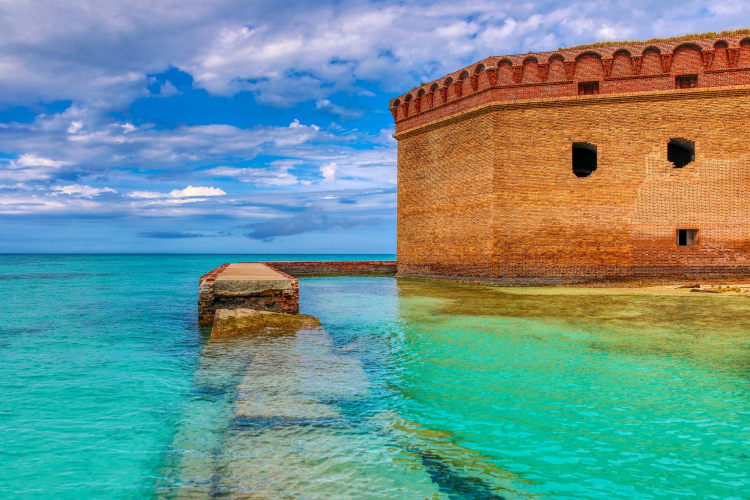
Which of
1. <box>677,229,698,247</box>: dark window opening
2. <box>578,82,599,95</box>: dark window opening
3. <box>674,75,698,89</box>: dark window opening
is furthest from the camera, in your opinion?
<box>578,82,599,95</box>: dark window opening

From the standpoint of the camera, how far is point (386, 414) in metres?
3.47

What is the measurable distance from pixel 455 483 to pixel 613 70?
49.9 feet

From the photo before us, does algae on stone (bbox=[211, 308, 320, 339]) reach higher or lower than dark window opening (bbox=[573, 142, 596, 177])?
lower

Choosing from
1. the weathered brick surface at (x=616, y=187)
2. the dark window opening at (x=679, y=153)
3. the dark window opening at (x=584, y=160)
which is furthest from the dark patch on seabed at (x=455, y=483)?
the dark window opening at (x=584, y=160)

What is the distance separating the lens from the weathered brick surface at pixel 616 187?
14.3 meters

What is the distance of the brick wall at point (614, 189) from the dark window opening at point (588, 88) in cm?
35

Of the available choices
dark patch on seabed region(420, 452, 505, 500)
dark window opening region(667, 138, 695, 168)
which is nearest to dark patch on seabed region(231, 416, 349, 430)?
dark patch on seabed region(420, 452, 505, 500)

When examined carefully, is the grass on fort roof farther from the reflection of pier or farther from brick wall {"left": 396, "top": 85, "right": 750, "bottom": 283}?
the reflection of pier

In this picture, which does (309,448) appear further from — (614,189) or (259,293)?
(614,189)

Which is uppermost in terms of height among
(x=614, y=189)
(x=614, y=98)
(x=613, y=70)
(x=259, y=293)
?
(x=613, y=70)

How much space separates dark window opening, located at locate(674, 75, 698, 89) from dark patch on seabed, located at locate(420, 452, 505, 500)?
1538cm

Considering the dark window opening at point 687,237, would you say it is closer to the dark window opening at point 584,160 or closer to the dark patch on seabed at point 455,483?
the dark window opening at point 584,160

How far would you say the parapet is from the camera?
46.1ft

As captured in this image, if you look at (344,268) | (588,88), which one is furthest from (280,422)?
(344,268)
